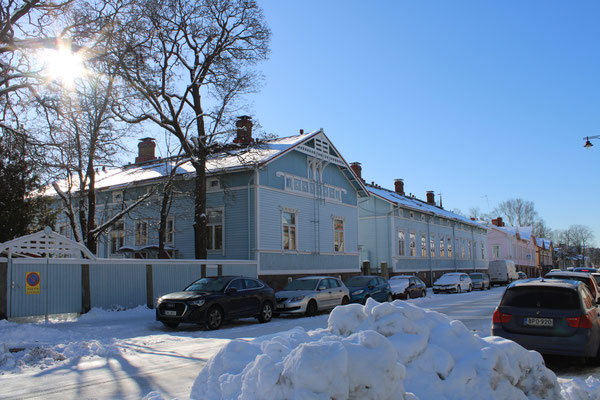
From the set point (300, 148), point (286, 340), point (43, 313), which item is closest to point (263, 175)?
point (300, 148)

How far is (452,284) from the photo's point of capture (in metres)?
34.7

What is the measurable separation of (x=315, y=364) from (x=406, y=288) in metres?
23.8

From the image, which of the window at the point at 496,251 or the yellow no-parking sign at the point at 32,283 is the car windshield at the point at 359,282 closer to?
the yellow no-parking sign at the point at 32,283

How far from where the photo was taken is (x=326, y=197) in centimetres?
3083

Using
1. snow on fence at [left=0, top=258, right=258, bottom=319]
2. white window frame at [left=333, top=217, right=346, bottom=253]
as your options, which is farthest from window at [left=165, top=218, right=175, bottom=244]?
white window frame at [left=333, top=217, right=346, bottom=253]

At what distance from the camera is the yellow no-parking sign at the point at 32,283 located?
1502 centimetres

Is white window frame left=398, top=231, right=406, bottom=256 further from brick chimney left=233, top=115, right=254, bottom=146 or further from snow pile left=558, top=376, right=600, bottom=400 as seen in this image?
snow pile left=558, top=376, right=600, bottom=400

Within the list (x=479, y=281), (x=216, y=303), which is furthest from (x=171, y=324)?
(x=479, y=281)

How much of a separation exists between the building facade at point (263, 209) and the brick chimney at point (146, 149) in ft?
15.9

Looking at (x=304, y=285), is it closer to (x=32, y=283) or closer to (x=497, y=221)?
(x=32, y=283)

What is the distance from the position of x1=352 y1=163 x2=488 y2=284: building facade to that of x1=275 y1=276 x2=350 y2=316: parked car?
46.3 ft

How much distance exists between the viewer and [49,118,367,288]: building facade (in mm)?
25453

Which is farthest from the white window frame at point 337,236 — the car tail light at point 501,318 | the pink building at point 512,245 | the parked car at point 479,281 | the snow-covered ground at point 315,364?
the pink building at point 512,245

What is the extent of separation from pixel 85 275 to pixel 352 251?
62.4ft
